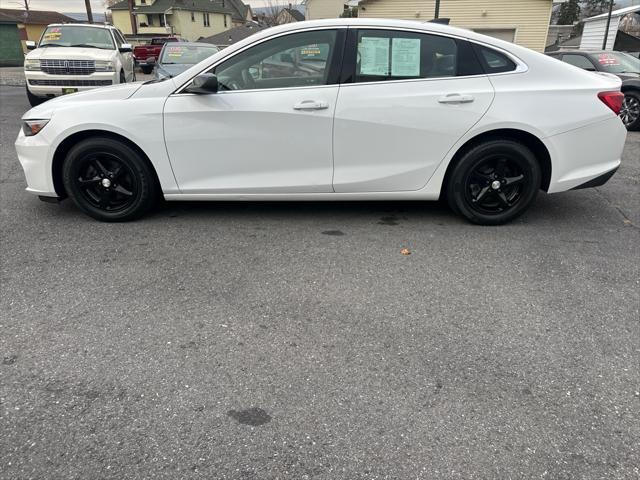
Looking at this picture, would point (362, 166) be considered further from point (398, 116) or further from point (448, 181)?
point (448, 181)

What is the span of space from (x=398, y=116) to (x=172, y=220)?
223 centimetres

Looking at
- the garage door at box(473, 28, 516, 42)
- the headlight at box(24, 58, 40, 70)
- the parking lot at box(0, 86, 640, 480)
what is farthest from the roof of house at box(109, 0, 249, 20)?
the parking lot at box(0, 86, 640, 480)

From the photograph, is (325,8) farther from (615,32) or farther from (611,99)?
(611,99)

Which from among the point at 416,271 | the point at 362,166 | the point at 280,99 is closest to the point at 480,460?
the point at 416,271

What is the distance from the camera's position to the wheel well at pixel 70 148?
4375 mm

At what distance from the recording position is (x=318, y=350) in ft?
9.05

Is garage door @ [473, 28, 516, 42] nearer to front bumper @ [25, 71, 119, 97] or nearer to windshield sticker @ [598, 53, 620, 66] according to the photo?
windshield sticker @ [598, 53, 620, 66]

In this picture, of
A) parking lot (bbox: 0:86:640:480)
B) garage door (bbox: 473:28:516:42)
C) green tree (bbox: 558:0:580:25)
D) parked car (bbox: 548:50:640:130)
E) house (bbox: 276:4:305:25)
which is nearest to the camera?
parking lot (bbox: 0:86:640:480)

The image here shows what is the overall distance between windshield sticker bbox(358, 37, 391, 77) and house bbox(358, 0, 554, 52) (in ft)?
74.2

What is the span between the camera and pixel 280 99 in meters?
4.19

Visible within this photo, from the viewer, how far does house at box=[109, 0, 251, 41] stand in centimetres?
5928

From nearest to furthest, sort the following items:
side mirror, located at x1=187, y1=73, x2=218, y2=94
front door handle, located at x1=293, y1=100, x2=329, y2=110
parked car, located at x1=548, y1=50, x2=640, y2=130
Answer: side mirror, located at x1=187, y1=73, x2=218, y2=94, front door handle, located at x1=293, y1=100, x2=329, y2=110, parked car, located at x1=548, y1=50, x2=640, y2=130

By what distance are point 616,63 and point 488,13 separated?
667 inches

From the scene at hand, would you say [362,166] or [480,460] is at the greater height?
[362,166]
